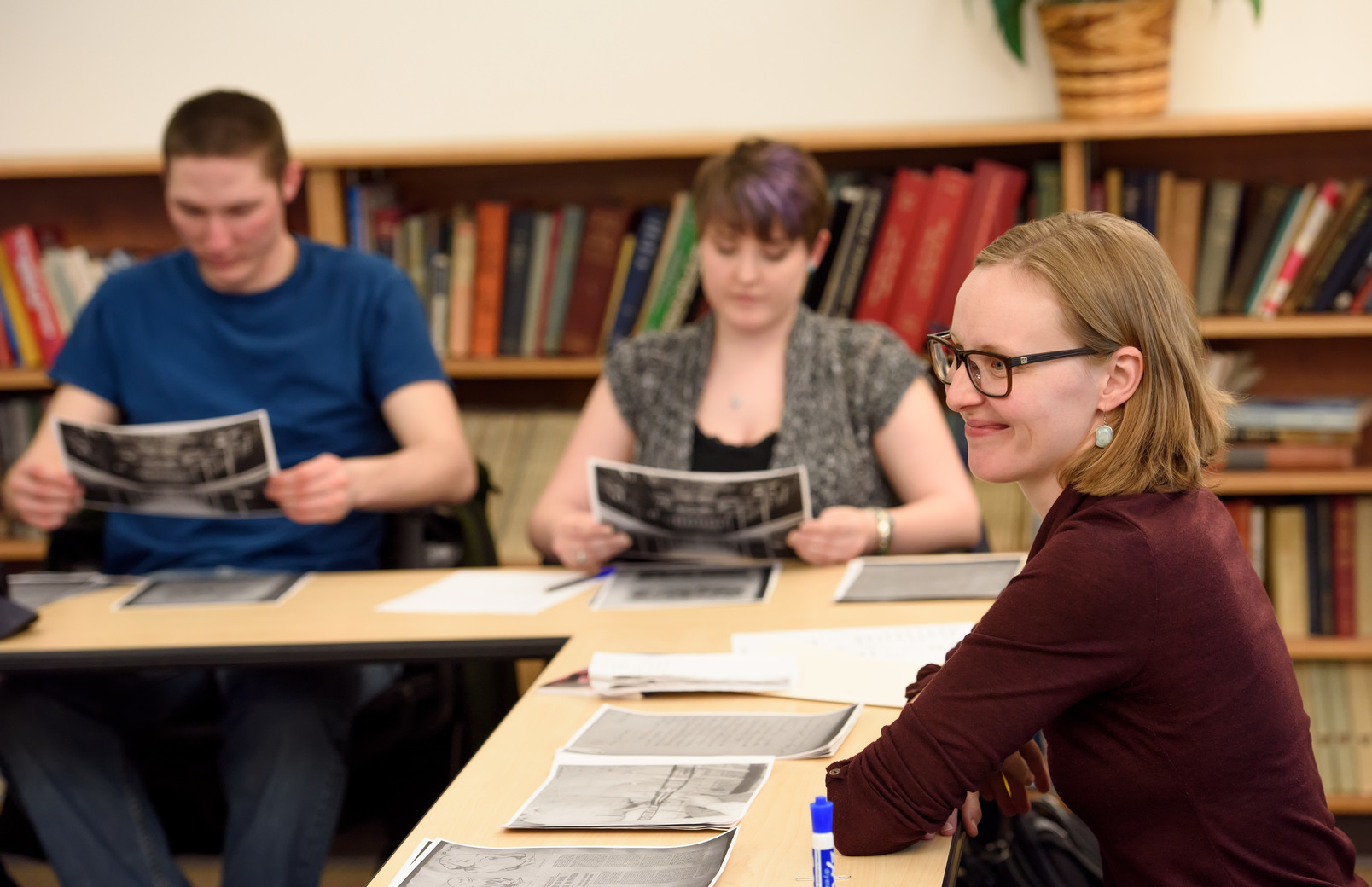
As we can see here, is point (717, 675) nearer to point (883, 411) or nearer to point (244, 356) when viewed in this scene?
point (883, 411)

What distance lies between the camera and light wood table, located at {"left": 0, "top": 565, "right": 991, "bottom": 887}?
44.4 inches

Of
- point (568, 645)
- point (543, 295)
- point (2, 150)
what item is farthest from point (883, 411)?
point (2, 150)

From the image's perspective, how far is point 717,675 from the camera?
1366 mm

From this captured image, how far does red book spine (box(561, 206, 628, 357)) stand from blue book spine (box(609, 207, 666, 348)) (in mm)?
41

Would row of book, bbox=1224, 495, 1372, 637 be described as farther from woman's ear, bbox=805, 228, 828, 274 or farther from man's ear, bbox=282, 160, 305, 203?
man's ear, bbox=282, 160, 305, 203

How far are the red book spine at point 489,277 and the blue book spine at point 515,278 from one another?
0.04 feet

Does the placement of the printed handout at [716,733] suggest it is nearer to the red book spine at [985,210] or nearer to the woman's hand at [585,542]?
the woman's hand at [585,542]

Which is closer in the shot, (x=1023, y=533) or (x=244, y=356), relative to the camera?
(x=244, y=356)

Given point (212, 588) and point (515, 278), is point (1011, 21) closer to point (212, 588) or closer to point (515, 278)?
point (515, 278)

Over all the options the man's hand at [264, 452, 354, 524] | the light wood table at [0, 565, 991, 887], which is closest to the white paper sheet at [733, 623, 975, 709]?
the light wood table at [0, 565, 991, 887]

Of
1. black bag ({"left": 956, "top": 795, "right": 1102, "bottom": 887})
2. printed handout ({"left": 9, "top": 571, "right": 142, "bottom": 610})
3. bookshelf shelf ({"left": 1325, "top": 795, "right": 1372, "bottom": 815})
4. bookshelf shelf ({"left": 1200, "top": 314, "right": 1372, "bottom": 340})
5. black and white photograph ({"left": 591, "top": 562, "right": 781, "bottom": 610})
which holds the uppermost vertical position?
bookshelf shelf ({"left": 1200, "top": 314, "right": 1372, "bottom": 340})

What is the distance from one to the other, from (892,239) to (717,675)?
1550mm

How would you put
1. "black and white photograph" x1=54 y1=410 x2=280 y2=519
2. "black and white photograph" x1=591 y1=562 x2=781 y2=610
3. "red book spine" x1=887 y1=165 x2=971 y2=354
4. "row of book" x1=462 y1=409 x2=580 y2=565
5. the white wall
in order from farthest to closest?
"row of book" x1=462 y1=409 x2=580 y2=565 < the white wall < "red book spine" x1=887 y1=165 x2=971 y2=354 < "black and white photograph" x1=54 y1=410 x2=280 y2=519 < "black and white photograph" x1=591 y1=562 x2=781 y2=610

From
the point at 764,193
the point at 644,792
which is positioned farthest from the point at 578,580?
the point at 644,792
